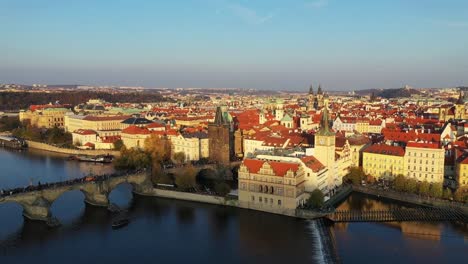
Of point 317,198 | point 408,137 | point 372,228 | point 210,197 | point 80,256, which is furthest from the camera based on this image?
point 408,137

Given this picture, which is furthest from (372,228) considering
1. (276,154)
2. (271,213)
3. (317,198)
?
(276,154)

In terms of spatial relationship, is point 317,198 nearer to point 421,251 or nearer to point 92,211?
point 421,251

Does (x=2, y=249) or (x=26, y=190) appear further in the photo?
(x=26, y=190)

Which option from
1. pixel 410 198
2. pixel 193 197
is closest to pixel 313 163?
pixel 410 198

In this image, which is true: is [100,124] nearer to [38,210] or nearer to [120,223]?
[38,210]

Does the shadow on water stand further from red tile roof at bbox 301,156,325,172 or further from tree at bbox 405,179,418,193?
tree at bbox 405,179,418,193

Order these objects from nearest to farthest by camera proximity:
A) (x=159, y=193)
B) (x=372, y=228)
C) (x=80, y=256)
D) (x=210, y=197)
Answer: (x=80, y=256), (x=372, y=228), (x=210, y=197), (x=159, y=193)

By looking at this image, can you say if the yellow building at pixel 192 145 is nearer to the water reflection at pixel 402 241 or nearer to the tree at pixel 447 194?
the water reflection at pixel 402 241
